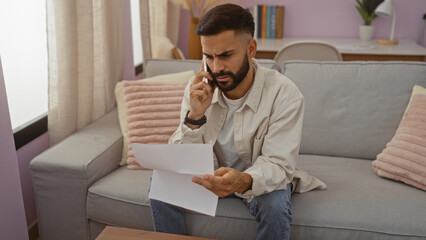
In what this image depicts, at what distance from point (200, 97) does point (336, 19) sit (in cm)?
240

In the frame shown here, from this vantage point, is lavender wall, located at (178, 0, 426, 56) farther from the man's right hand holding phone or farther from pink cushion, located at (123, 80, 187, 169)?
the man's right hand holding phone

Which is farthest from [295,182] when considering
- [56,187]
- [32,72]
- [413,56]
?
[413,56]

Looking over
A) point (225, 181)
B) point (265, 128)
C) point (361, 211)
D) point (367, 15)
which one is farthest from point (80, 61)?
point (367, 15)

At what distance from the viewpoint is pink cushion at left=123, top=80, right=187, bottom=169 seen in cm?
180

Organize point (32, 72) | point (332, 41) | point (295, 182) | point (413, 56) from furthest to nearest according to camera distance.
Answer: point (332, 41) → point (413, 56) → point (32, 72) → point (295, 182)

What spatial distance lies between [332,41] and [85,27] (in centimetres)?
201

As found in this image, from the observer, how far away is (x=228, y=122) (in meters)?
1.51

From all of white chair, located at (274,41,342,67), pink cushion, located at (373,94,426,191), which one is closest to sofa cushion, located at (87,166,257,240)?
pink cushion, located at (373,94,426,191)

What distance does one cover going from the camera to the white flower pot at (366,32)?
127 inches

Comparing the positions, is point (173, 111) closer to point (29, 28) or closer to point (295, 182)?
point (295, 182)

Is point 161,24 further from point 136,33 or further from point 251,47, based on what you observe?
point 251,47

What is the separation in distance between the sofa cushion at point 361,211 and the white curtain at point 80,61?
111cm

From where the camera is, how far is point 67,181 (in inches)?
64.8

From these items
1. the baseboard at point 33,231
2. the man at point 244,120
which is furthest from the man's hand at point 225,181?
the baseboard at point 33,231
